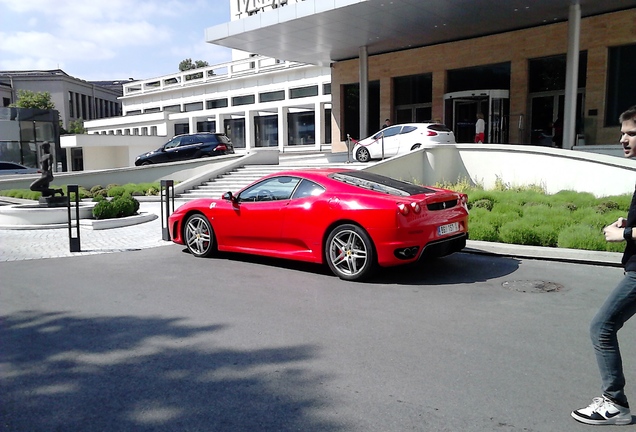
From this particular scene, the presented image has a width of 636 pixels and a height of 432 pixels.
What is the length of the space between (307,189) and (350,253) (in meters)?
1.23

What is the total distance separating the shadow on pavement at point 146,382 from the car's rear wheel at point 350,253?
2325mm

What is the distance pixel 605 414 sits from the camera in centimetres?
316

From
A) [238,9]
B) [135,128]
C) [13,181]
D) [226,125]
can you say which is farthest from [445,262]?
[135,128]

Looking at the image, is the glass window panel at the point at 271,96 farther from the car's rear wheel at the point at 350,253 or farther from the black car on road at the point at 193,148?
the car's rear wheel at the point at 350,253

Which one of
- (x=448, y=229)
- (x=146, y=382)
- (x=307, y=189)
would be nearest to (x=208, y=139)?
(x=307, y=189)

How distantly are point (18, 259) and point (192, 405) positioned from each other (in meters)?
6.89

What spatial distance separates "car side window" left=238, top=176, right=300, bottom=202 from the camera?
7832 millimetres

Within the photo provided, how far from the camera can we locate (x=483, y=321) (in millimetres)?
5199

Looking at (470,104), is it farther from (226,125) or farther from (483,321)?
(226,125)

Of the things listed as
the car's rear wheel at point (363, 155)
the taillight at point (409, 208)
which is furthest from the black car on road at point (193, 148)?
the taillight at point (409, 208)

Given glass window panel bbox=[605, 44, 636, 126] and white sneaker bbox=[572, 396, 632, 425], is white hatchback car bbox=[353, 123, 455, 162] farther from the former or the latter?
white sneaker bbox=[572, 396, 632, 425]

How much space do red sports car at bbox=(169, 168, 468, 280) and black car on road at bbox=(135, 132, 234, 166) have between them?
17112 mm

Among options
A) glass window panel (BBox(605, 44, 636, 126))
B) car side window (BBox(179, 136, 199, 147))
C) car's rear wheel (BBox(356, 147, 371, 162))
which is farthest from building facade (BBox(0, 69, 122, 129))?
glass window panel (BBox(605, 44, 636, 126))

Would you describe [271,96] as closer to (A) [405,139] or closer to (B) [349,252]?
(A) [405,139]
